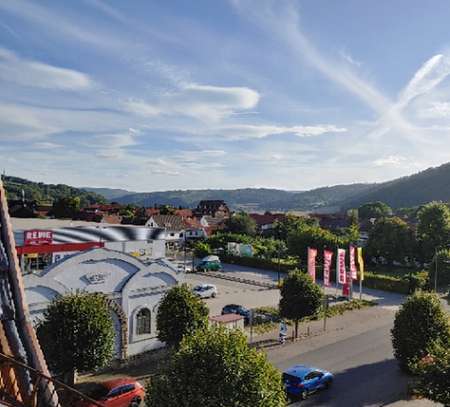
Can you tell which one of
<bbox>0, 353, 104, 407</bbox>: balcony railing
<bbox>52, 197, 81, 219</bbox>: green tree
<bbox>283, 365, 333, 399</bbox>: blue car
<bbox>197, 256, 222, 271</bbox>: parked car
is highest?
<bbox>52, 197, 81, 219</bbox>: green tree

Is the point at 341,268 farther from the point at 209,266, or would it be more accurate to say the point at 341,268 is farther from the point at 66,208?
the point at 66,208

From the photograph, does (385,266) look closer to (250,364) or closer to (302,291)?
(302,291)

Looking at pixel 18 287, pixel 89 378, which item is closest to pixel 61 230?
pixel 89 378

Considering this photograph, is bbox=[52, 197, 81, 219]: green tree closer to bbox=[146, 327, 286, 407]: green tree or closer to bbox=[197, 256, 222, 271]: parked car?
bbox=[197, 256, 222, 271]: parked car

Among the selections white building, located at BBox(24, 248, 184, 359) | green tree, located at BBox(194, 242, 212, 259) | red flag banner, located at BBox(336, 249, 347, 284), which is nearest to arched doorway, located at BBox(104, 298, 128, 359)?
white building, located at BBox(24, 248, 184, 359)

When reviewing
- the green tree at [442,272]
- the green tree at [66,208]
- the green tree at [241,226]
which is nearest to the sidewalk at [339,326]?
the green tree at [442,272]

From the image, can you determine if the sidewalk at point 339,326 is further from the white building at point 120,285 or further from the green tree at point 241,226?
the green tree at point 241,226
